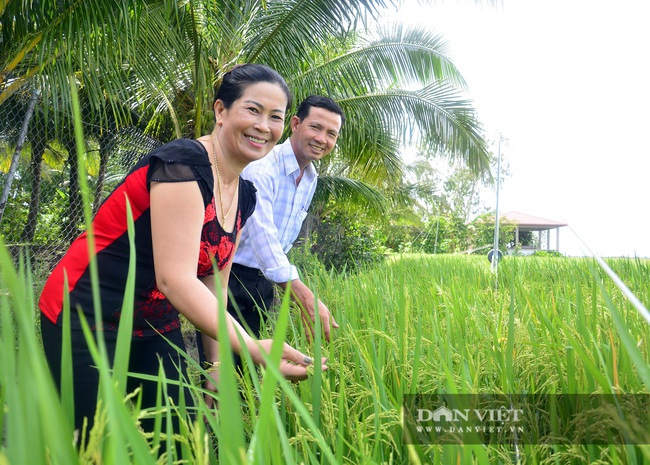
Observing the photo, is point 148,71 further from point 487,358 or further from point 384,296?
point 487,358

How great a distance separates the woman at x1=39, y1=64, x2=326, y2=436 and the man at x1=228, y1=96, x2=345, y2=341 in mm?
334

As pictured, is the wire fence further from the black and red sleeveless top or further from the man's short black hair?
the black and red sleeveless top

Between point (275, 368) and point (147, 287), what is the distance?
945mm

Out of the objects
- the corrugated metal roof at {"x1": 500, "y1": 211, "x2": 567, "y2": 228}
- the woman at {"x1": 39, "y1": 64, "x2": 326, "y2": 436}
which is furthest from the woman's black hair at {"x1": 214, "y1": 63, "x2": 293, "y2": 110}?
the corrugated metal roof at {"x1": 500, "y1": 211, "x2": 567, "y2": 228}

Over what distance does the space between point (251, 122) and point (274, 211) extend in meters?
0.90

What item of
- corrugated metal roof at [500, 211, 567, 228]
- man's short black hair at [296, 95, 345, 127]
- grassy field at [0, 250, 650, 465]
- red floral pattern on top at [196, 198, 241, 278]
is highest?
corrugated metal roof at [500, 211, 567, 228]

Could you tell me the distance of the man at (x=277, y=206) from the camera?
1.80 m

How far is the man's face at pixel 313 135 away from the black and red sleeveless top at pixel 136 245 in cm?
108

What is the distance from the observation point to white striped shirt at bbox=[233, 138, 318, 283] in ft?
5.82

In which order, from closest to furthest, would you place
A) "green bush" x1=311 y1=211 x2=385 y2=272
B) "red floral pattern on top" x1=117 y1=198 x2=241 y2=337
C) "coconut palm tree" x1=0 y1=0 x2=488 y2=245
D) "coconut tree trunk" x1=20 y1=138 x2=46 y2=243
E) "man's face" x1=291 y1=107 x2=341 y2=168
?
"red floral pattern on top" x1=117 y1=198 x2=241 y2=337
"man's face" x1=291 y1=107 x2=341 y2=168
"coconut palm tree" x1=0 y1=0 x2=488 y2=245
"coconut tree trunk" x1=20 y1=138 x2=46 y2=243
"green bush" x1=311 y1=211 x2=385 y2=272

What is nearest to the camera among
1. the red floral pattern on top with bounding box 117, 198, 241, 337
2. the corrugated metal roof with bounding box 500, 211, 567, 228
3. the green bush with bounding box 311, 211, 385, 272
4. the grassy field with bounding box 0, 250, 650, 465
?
the grassy field with bounding box 0, 250, 650, 465

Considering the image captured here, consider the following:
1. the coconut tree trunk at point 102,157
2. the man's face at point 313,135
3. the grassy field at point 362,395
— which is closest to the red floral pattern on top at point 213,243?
the grassy field at point 362,395

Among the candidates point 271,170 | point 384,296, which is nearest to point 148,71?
point 271,170

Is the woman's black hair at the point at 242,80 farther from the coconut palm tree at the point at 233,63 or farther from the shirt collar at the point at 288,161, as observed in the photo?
the shirt collar at the point at 288,161
